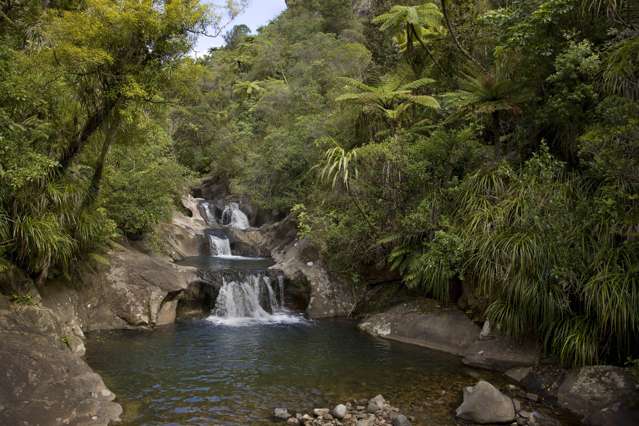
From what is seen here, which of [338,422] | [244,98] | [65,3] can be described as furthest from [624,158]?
[244,98]

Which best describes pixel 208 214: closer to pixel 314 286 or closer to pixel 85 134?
pixel 314 286

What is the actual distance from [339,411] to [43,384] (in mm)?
4065

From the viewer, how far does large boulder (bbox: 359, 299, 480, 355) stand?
33.1 feet

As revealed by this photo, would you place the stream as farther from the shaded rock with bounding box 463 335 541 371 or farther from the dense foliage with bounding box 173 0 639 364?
the dense foliage with bounding box 173 0 639 364

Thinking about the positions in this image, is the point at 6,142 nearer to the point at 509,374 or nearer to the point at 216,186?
the point at 509,374

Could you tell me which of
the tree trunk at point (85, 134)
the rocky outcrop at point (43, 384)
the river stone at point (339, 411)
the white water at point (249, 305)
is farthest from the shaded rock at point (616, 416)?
the tree trunk at point (85, 134)

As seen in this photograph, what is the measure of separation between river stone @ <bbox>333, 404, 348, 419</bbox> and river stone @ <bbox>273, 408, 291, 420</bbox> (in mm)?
665

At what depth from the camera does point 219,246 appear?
21062 millimetres

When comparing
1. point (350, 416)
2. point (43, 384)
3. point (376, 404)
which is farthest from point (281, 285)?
point (43, 384)

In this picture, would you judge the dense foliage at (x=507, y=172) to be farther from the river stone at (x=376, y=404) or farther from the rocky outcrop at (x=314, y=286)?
the river stone at (x=376, y=404)

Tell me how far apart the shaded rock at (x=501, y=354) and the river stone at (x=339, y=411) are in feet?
10.9

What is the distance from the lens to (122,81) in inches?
321

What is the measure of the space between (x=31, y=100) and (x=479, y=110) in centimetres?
822

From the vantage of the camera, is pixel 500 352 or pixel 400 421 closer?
pixel 400 421
